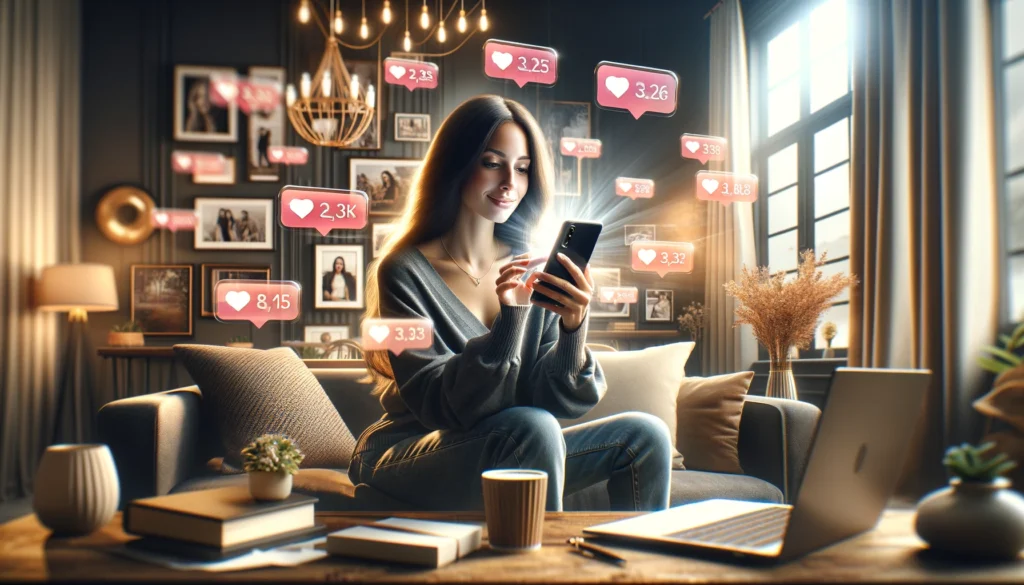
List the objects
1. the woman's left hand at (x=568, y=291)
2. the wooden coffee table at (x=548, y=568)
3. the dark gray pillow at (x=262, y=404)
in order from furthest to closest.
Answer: the dark gray pillow at (x=262, y=404) < the woman's left hand at (x=568, y=291) < the wooden coffee table at (x=548, y=568)

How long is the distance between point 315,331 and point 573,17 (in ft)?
8.64

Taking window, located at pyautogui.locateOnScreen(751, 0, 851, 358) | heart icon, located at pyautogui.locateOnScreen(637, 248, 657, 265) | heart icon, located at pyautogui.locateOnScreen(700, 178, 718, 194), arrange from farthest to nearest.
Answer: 1. heart icon, located at pyautogui.locateOnScreen(637, 248, 657, 265)
2. heart icon, located at pyautogui.locateOnScreen(700, 178, 718, 194)
3. window, located at pyautogui.locateOnScreen(751, 0, 851, 358)

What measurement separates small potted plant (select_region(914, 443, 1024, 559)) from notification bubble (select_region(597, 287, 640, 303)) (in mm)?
4165

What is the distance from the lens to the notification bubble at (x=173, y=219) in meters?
4.86

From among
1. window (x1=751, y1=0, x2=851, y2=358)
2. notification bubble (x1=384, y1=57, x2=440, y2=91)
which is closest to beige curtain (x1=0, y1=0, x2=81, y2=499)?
notification bubble (x1=384, y1=57, x2=440, y2=91)

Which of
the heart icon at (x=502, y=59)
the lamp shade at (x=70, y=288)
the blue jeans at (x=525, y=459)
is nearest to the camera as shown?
the blue jeans at (x=525, y=459)

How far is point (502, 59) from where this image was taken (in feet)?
12.6

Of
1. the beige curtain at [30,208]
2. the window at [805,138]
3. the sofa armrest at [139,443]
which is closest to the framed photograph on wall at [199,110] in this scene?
the beige curtain at [30,208]

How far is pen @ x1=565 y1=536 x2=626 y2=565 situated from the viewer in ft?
2.58

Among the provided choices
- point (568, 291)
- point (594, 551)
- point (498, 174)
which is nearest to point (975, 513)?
point (594, 551)

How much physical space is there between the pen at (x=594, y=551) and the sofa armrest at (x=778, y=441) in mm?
1116

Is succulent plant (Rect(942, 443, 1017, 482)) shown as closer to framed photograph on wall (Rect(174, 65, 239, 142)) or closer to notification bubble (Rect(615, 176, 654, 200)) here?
notification bubble (Rect(615, 176, 654, 200))

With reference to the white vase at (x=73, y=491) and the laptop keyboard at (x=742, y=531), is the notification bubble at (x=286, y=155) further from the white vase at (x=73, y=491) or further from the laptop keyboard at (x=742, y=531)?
the laptop keyboard at (x=742, y=531)

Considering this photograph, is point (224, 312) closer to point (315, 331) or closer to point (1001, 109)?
point (315, 331)
